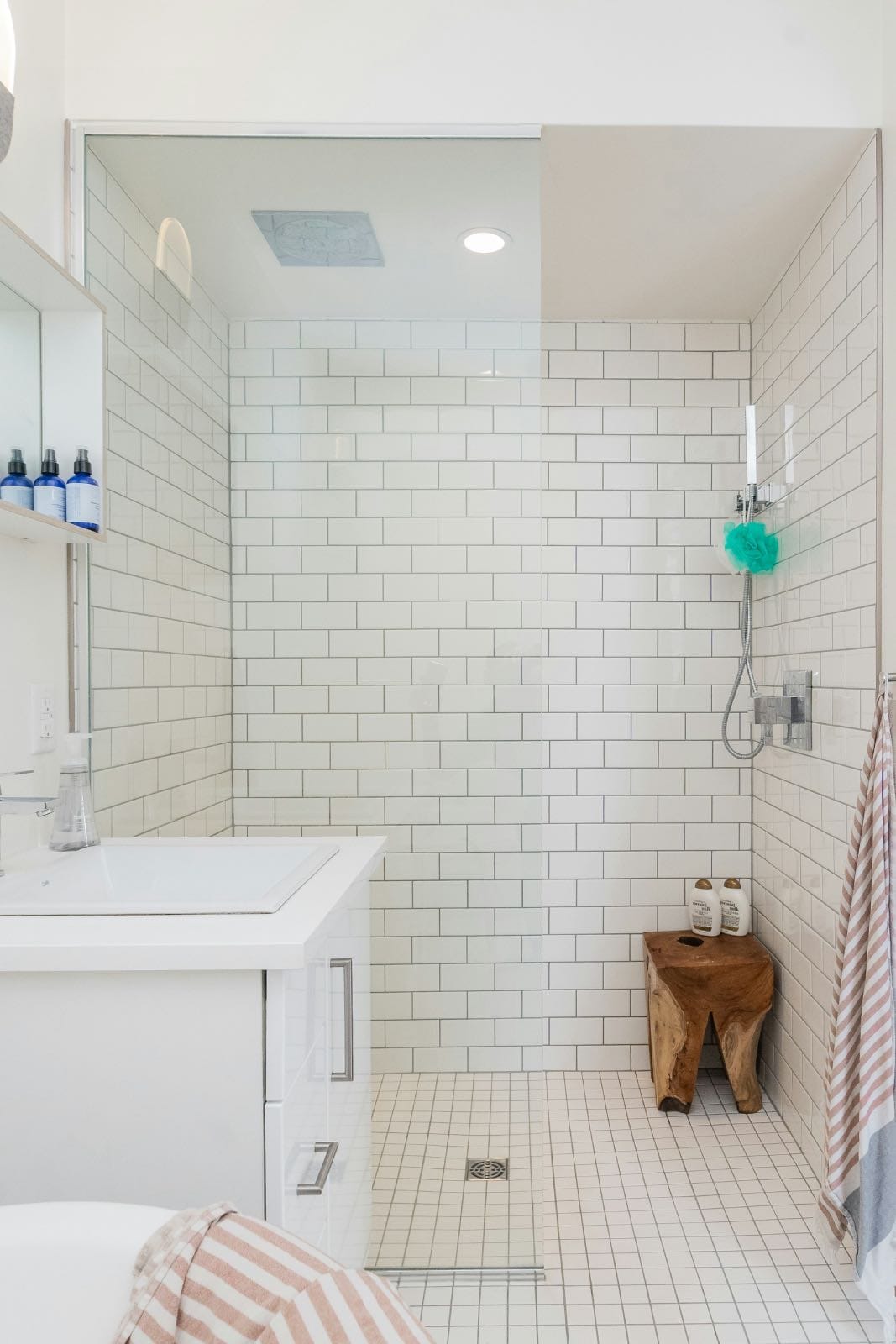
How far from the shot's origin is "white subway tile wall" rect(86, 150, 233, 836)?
1956mm

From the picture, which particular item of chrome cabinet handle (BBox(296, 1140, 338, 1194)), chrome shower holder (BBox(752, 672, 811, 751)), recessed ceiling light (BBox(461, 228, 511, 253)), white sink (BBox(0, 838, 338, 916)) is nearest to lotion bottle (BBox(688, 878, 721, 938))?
chrome shower holder (BBox(752, 672, 811, 751))

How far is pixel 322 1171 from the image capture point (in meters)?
1.29

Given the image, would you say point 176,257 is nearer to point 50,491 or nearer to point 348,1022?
point 50,491

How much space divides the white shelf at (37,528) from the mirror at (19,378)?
13cm

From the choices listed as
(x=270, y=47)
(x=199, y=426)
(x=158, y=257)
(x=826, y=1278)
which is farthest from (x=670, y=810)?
(x=270, y=47)

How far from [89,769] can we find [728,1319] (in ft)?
5.67

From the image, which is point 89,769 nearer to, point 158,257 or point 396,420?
point 396,420

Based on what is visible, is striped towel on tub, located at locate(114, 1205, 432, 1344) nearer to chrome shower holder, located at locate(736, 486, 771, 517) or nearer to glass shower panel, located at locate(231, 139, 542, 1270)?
glass shower panel, located at locate(231, 139, 542, 1270)

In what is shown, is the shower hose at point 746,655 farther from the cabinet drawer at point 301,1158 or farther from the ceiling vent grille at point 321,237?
the cabinet drawer at point 301,1158

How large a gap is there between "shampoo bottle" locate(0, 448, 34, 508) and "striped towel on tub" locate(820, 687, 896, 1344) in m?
1.73

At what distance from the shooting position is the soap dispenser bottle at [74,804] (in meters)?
1.73

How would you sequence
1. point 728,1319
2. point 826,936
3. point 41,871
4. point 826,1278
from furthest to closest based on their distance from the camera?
point 826,936, point 826,1278, point 728,1319, point 41,871

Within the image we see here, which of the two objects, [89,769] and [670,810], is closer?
[89,769]

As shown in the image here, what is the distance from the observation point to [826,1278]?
191 centimetres
